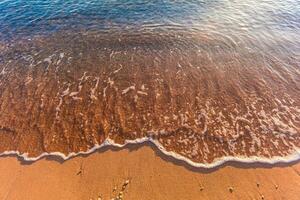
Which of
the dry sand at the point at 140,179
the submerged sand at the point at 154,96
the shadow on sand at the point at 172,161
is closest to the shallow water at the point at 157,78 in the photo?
the submerged sand at the point at 154,96

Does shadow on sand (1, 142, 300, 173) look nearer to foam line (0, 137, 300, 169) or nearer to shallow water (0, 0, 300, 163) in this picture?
foam line (0, 137, 300, 169)

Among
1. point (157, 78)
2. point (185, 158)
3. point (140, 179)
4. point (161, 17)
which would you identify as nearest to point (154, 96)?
point (157, 78)

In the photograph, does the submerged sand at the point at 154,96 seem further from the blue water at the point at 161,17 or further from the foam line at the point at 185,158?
the blue water at the point at 161,17

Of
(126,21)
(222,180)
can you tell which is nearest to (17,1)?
(126,21)

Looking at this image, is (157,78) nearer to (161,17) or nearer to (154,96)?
(154,96)

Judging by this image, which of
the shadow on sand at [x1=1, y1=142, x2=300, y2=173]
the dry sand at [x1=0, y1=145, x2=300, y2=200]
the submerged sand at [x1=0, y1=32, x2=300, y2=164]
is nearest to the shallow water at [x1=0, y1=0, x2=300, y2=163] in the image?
the submerged sand at [x1=0, y1=32, x2=300, y2=164]

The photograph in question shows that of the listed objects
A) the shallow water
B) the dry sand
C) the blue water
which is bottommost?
the dry sand

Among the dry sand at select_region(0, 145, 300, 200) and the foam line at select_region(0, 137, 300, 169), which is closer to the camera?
the dry sand at select_region(0, 145, 300, 200)
